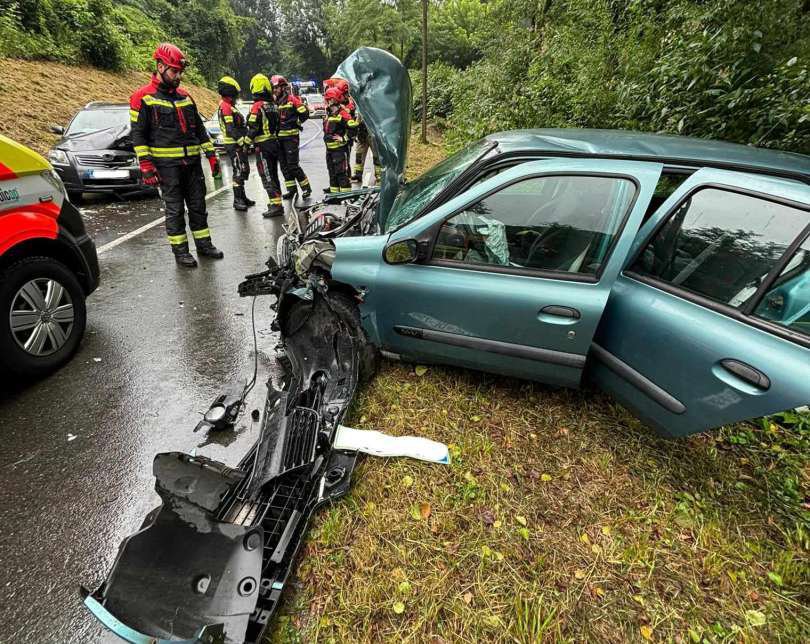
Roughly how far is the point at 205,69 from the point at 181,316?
30.6 metres

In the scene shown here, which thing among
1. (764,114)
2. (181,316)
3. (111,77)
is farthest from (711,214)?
(111,77)

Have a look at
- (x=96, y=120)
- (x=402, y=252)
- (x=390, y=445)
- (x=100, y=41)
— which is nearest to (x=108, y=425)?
(x=390, y=445)

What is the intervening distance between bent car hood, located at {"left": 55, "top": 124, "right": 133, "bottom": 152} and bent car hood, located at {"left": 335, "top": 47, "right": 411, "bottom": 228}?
527 cm

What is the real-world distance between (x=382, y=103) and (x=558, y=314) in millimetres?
2275

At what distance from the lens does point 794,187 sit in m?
1.75

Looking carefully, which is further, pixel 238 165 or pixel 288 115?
pixel 238 165

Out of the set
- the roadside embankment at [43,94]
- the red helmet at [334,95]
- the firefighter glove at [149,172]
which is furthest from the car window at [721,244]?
the roadside embankment at [43,94]

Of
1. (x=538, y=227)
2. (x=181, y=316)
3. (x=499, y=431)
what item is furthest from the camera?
(x=181, y=316)

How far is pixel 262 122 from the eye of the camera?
638 centimetres

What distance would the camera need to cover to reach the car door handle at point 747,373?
5.36 ft

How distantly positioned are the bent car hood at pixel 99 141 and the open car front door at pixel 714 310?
760 cm

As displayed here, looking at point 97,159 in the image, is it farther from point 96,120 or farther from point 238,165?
point 238,165

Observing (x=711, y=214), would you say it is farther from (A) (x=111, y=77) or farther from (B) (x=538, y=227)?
(A) (x=111, y=77)

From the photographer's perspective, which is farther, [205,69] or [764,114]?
[205,69]
